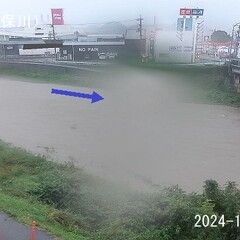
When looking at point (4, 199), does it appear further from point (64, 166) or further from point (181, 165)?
point (181, 165)

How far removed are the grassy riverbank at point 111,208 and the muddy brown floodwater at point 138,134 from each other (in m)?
0.61

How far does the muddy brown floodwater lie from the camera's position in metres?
3.85

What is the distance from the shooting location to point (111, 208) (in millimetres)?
2930

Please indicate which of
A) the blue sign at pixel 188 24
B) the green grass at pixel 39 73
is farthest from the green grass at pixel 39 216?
the green grass at pixel 39 73

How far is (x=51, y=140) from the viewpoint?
583 cm

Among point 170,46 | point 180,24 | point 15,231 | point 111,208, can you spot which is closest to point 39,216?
point 15,231

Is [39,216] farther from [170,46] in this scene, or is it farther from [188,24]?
[188,24]

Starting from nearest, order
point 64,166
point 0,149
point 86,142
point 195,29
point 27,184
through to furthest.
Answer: point 195,29
point 27,184
point 64,166
point 0,149
point 86,142

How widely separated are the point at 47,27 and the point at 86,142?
5.80 feet

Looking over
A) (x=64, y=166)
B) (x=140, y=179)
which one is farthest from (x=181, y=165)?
(x=64, y=166)

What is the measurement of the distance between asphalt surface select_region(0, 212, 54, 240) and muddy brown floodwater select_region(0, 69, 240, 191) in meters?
1.37

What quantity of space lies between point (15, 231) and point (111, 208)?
101cm

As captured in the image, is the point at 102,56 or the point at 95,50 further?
the point at 95,50

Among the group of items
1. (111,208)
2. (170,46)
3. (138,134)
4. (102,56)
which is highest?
(170,46)
